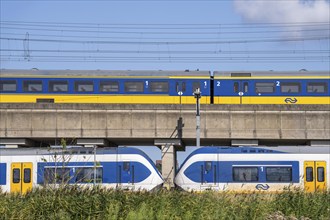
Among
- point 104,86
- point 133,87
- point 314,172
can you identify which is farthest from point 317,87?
point 104,86

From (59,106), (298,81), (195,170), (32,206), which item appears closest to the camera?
(32,206)

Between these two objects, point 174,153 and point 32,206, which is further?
point 174,153

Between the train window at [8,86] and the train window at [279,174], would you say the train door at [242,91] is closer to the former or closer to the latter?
the train window at [279,174]

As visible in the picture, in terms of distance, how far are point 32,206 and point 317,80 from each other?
30.2 meters

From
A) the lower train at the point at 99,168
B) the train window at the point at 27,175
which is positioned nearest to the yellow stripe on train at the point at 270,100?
Result: the lower train at the point at 99,168

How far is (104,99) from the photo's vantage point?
42.0 m

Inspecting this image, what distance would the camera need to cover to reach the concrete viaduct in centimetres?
3900

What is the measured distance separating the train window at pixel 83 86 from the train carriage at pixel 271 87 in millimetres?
8206

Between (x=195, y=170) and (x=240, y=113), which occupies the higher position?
(x=240, y=113)

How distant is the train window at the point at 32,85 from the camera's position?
41.3 meters

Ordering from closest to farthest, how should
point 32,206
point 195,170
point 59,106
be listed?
point 32,206 < point 195,170 < point 59,106

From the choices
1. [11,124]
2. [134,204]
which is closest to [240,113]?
[11,124]

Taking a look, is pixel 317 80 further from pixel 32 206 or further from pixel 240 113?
pixel 32 206

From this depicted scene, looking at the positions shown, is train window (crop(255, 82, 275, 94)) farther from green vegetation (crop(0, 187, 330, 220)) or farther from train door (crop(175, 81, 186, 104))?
green vegetation (crop(0, 187, 330, 220))
